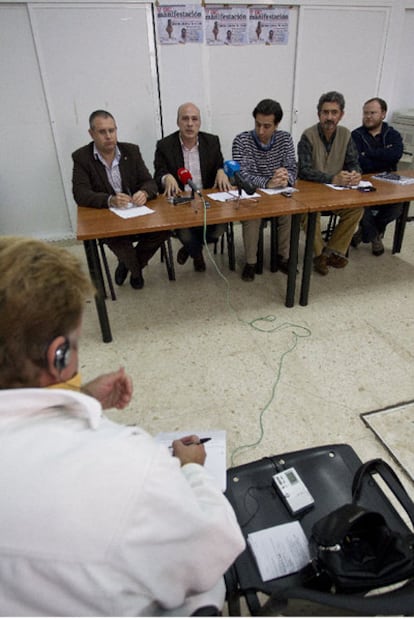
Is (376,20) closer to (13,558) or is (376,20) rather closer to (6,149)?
(6,149)

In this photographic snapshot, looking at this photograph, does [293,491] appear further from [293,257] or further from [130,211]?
[130,211]

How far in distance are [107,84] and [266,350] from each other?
287cm

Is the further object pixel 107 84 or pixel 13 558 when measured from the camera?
pixel 107 84

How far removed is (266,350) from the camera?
2.16 meters

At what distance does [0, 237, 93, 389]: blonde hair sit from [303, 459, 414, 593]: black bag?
0.65 meters

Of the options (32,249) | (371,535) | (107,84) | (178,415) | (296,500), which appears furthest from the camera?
(107,84)

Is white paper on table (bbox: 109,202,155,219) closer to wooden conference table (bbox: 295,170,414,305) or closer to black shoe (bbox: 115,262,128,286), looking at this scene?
black shoe (bbox: 115,262,128,286)

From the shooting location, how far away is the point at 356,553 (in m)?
0.75

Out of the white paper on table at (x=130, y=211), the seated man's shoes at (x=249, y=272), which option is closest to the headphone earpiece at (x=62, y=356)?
the white paper on table at (x=130, y=211)

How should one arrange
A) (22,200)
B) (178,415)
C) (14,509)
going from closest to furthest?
(14,509) → (178,415) → (22,200)

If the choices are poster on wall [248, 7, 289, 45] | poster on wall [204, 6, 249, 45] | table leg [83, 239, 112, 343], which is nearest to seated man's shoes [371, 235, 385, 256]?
poster on wall [248, 7, 289, 45]

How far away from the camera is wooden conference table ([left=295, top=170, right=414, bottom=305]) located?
228 centimetres

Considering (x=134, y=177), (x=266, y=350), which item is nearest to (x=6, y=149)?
(x=134, y=177)

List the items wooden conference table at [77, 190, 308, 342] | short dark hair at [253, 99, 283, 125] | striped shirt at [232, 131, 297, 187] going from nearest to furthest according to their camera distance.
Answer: wooden conference table at [77, 190, 308, 342]
short dark hair at [253, 99, 283, 125]
striped shirt at [232, 131, 297, 187]
